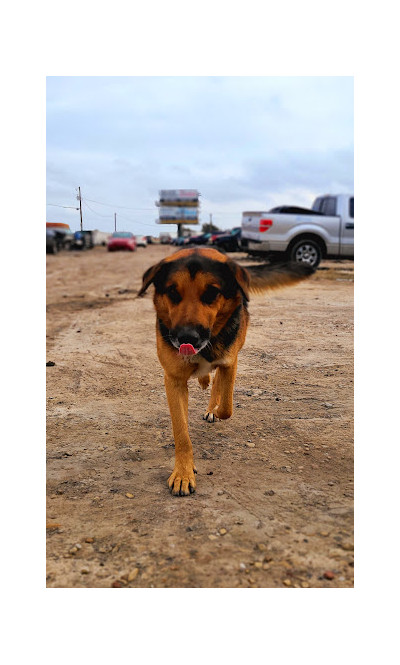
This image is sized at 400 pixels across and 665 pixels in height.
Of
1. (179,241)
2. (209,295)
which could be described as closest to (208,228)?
(179,241)

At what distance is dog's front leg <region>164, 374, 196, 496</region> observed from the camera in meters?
3.73

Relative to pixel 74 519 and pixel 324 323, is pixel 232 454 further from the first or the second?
pixel 324 323

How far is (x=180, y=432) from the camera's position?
384cm

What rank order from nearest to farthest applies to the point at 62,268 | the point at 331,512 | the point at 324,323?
1. the point at 331,512
2. the point at 324,323
3. the point at 62,268

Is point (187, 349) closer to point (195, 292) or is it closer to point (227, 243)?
point (195, 292)

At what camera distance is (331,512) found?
3199 millimetres

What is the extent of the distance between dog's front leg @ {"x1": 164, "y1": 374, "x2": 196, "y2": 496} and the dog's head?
1.71ft

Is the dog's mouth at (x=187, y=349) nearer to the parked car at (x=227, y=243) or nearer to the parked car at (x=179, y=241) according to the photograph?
the parked car at (x=179, y=241)

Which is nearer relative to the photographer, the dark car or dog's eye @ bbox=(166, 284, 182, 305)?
dog's eye @ bbox=(166, 284, 182, 305)

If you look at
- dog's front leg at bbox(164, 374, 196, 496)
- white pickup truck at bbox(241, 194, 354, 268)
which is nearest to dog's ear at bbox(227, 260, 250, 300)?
dog's front leg at bbox(164, 374, 196, 496)

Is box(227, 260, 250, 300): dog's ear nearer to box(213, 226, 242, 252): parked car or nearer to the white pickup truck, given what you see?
box(213, 226, 242, 252): parked car
